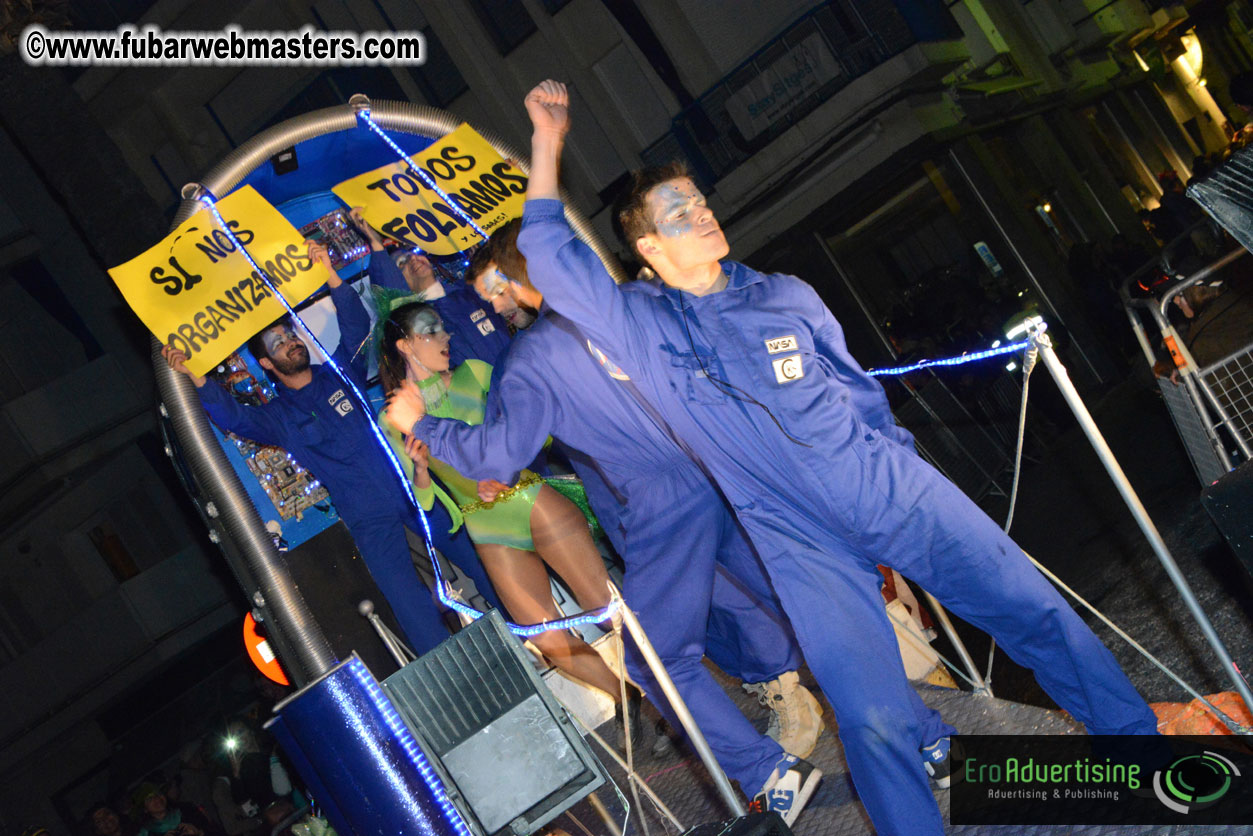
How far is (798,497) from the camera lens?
297 centimetres

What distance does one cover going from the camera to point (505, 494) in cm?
482

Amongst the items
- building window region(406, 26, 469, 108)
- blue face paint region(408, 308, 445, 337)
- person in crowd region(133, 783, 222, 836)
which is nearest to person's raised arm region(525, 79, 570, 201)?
blue face paint region(408, 308, 445, 337)

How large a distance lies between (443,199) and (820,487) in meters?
3.98

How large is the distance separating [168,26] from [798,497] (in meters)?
18.2

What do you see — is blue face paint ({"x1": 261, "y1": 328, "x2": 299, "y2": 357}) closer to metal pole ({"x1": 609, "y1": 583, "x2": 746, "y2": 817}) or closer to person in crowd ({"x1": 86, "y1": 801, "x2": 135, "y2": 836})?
metal pole ({"x1": 609, "y1": 583, "x2": 746, "y2": 817})

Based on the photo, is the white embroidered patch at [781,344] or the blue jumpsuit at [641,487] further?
the blue jumpsuit at [641,487]

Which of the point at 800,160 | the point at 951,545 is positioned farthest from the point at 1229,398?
the point at 800,160

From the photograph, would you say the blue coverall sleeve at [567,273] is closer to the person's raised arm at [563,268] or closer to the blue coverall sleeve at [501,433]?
the person's raised arm at [563,268]

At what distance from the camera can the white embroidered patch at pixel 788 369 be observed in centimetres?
292

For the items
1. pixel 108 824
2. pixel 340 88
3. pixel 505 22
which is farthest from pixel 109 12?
pixel 108 824

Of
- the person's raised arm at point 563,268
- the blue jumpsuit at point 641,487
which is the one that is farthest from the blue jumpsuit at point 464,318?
the person's raised arm at point 563,268

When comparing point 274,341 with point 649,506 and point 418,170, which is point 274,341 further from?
point 649,506

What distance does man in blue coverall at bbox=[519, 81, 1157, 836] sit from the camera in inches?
112

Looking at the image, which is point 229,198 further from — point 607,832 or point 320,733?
point 607,832
